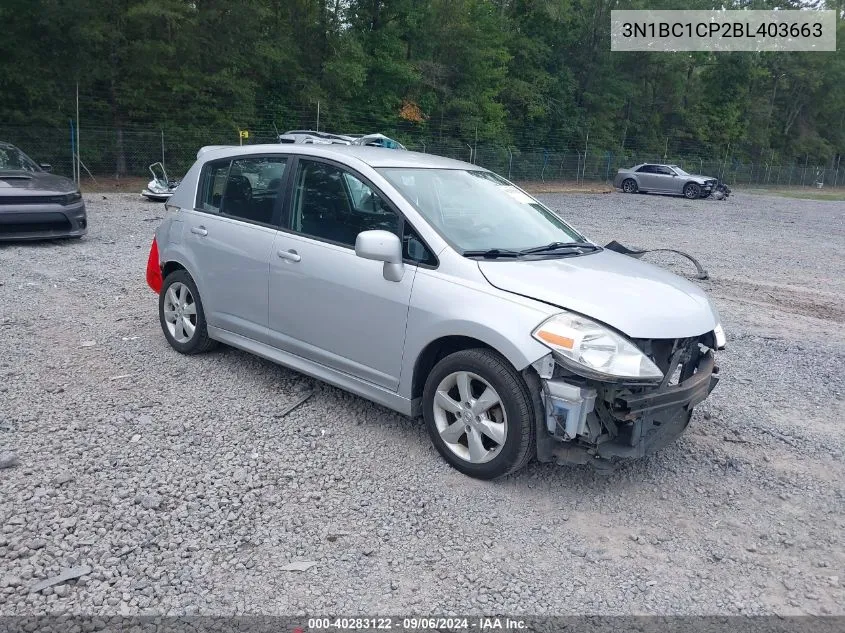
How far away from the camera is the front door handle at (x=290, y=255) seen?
489cm

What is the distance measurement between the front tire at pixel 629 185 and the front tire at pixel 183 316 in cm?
3113

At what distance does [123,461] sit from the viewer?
419cm

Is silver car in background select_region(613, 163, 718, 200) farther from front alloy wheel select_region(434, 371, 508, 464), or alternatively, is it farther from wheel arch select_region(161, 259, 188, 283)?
front alloy wheel select_region(434, 371, 508, 464)

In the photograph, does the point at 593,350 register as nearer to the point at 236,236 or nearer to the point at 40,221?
the point at 236,236

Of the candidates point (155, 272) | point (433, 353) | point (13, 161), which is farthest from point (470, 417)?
point (13, 161)

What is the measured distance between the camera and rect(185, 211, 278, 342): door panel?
Answer: 5.17 meters

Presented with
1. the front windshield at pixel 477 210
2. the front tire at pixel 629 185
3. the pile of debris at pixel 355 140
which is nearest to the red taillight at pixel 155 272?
the front windshield at pixel 477 210

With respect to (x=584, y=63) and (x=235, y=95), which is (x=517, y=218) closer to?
(x=235, y=95)

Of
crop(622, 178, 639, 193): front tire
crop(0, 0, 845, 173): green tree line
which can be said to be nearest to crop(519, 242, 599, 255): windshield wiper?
crop(0, 0, 845, 173): green tree line

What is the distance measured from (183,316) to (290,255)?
1523 mm

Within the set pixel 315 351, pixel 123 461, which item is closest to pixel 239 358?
pixel 315 351

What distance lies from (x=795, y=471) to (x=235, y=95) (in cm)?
2652

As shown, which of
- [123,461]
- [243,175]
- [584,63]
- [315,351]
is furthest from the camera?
[584,63]

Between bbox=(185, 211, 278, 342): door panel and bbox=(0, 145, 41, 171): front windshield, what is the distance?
22.3 feet
